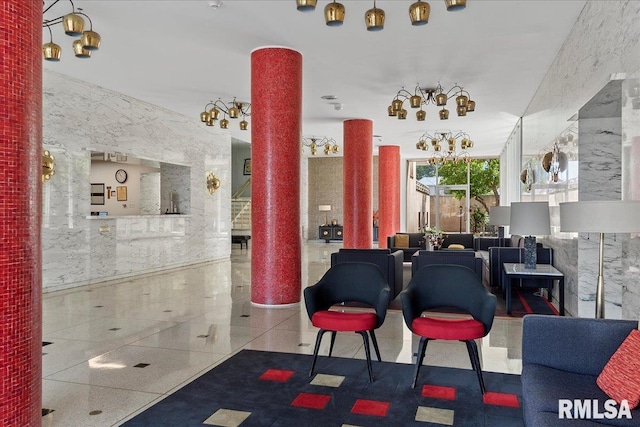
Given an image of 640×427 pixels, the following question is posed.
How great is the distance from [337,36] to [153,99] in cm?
532

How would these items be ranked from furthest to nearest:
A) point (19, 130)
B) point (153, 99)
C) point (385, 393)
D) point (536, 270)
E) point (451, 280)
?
1. point (153, 99)
2. point (536, 270)
3. point (451, 280)
4. point (385, 393)
5. point (19, 130)

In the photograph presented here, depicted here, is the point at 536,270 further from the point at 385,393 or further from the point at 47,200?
the point at 47,200

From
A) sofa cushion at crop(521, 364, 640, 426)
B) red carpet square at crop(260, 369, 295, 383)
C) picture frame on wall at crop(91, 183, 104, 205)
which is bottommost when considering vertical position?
red carpet square at crop(260, 369, 295, 383)

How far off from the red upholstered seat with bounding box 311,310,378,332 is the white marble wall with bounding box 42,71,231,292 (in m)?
6.25

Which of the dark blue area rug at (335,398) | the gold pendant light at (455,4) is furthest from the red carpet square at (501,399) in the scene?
the gold pendant light at (455,4)

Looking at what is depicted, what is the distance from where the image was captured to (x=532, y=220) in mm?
5727

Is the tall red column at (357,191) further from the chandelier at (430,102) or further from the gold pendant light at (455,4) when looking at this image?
the gold pendant light at (455,4)

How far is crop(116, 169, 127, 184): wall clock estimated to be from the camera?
1204 centimetres

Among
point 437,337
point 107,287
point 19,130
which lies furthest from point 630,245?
point 107,287

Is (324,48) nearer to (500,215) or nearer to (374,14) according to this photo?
(374,14)

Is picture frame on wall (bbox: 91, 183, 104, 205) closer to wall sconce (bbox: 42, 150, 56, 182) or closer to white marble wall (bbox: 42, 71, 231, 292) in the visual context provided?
white marble wall (bbox: 42, 71, 231, 292)

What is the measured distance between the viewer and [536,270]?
21.1 feet

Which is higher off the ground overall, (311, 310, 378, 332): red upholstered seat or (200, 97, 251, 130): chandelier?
(200, 97, 251, 130): chandelier

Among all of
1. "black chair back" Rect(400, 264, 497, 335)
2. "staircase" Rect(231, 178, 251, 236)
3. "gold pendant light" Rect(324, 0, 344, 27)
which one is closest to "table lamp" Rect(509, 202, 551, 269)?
"black chair back" Rect(400, 264, 497, 335)
